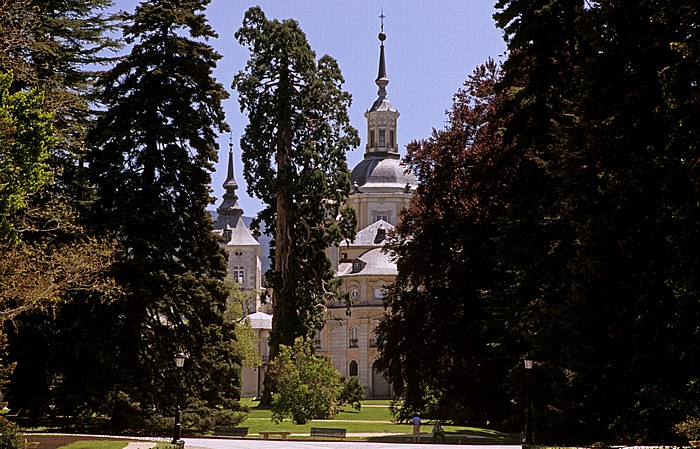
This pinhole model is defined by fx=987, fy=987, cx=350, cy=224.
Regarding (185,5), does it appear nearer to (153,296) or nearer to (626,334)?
(153,296)

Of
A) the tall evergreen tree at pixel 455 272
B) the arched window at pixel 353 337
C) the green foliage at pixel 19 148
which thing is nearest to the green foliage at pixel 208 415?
the tall evergreen tree at pixel 455 272

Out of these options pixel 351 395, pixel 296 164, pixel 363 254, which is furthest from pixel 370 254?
pixel 296 164

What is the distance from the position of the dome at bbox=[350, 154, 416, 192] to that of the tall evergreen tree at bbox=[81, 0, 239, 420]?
68469 millimetres

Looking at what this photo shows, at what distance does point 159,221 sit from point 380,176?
74.1 meters

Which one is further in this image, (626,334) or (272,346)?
(272,346)

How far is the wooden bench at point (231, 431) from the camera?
33.4 meters

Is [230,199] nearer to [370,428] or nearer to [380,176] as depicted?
[380,176]

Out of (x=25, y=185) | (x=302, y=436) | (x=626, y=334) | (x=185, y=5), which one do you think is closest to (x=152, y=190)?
(x=185, y=5)

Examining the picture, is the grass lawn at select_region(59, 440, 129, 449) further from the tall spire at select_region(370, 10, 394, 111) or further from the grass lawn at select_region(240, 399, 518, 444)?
the tall spire at select_region(370, 10, 394, 111)

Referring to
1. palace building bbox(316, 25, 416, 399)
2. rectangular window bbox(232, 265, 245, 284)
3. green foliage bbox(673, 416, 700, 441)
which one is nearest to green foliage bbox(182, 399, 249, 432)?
green foliage bbox(673, 416, 700, 441)

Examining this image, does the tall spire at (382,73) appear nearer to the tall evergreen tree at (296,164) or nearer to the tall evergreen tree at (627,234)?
the tall evergreen tree at (296,164)

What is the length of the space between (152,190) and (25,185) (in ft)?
40.5

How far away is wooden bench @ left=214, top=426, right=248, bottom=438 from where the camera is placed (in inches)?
1315

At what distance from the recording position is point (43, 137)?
2189 centimetres
